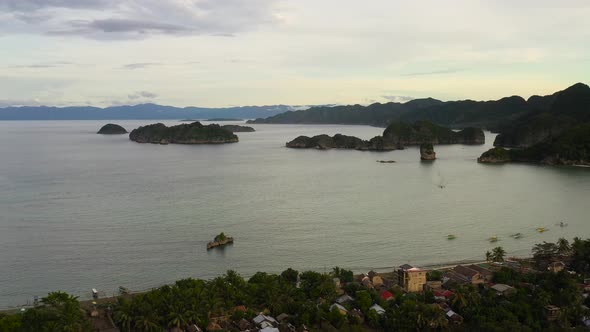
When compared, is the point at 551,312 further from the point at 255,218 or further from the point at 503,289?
the point at 255,218

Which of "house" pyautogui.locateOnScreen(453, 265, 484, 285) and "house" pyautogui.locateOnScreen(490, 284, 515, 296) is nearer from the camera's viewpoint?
"house" pyautogui.locateOnScreen(490, 284, 515, 296)

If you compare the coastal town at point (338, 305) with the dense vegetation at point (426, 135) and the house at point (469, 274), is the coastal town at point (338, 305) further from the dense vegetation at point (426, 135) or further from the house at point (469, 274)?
the dense vegetation at point (426, 135)

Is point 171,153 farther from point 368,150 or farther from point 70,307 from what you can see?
point 70,307

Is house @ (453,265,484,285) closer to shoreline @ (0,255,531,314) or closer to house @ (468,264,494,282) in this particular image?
house @ (468,264,494,282)

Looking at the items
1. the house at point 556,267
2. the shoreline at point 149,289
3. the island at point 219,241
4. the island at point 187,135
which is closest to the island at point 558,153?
the shoreline at point 149,289

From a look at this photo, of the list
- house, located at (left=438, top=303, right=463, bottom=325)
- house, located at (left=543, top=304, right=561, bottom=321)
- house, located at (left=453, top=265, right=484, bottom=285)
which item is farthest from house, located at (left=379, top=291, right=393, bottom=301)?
house, located at (left=543, top=304, right=561, bottom=321)

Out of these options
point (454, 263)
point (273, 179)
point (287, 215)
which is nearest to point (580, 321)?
point (454, 263)
